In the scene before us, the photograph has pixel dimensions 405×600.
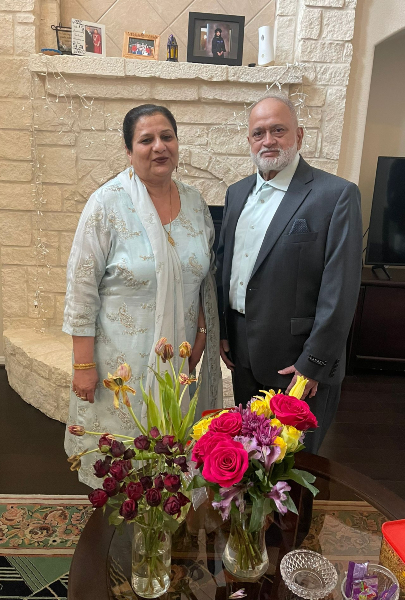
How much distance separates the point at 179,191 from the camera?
1.66 m

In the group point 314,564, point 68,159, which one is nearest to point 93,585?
point 314,564

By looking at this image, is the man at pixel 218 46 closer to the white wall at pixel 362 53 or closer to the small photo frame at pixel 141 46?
the small photo frame at pixel 141 46

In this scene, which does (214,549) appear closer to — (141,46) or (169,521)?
(169,521)

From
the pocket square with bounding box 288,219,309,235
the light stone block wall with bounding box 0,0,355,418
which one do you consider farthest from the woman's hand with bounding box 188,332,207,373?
the light stone block wall with bounding box 0,0,355,418

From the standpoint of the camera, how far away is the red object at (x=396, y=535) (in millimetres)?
1002

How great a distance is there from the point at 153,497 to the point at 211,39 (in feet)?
8.04

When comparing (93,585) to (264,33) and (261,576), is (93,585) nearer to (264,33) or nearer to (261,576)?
(261,576)

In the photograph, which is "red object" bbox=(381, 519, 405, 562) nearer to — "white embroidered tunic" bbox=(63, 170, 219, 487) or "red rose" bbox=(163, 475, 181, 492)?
"red rose" bbox=(163, 475, 181, 492)

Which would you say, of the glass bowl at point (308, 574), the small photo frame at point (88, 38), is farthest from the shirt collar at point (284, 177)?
the small photo frame at point (88, 38)

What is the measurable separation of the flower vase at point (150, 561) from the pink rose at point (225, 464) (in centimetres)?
17

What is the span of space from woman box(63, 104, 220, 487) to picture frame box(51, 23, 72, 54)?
1373mm

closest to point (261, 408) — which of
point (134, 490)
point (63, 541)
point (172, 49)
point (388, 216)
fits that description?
point (134, 490)

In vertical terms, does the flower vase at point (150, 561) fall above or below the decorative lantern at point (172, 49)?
below

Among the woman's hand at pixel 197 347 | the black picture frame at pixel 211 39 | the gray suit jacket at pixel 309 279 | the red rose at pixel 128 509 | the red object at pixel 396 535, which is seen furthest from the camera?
the black picture frame at pixel 211 39
